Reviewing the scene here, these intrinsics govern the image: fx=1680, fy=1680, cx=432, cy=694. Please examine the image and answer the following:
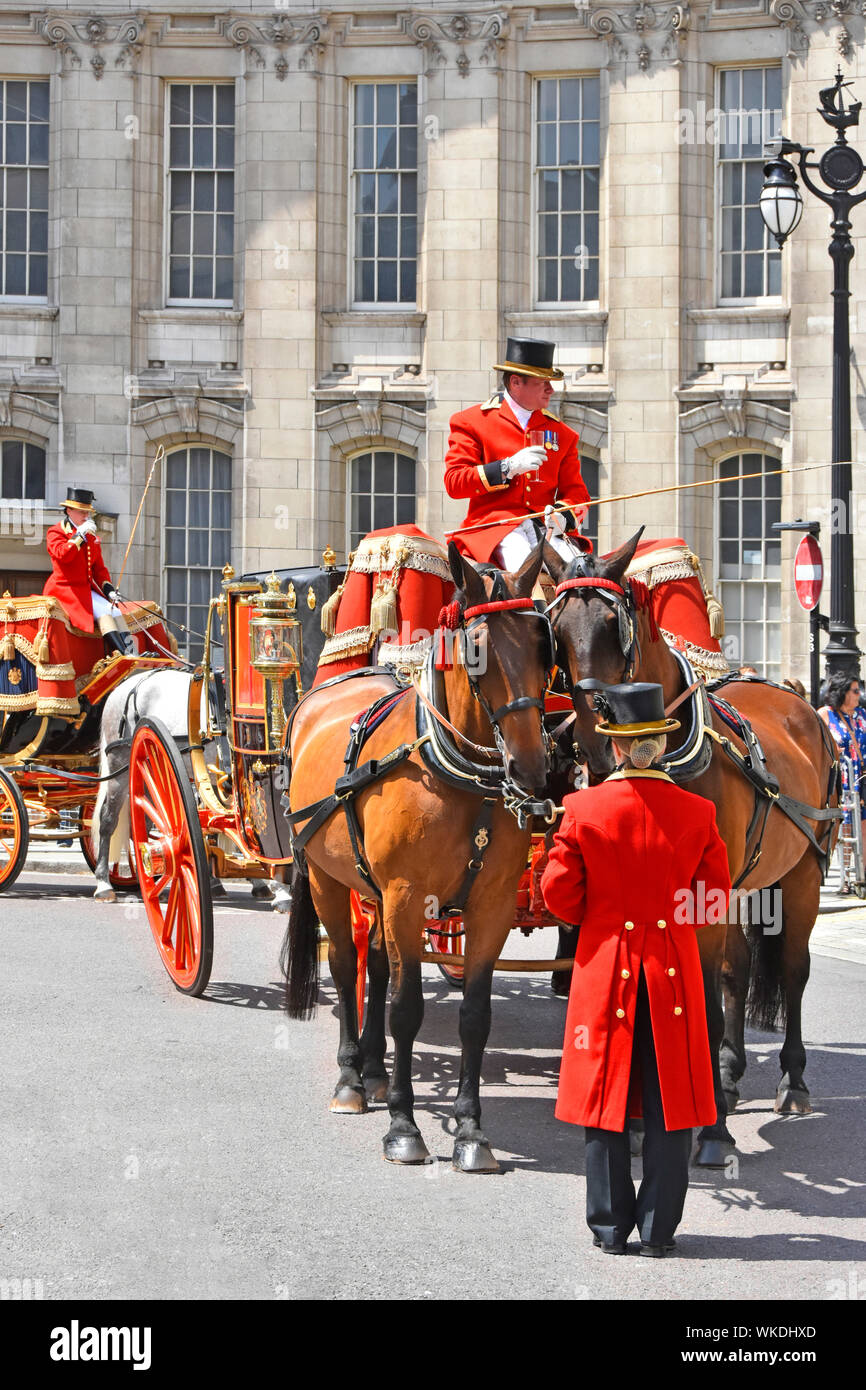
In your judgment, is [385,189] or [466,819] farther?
[385,189]

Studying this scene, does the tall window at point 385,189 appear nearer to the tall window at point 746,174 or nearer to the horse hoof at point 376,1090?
the tall window at point 746,174

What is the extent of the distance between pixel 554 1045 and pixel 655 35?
→ 1811 centimetres

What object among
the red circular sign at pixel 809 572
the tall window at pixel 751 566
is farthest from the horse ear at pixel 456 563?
the tall window at pixel 751 566

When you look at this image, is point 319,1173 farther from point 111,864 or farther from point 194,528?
point 194,528

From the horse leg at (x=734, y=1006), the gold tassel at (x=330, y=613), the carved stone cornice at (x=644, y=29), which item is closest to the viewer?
the horse leg at (x=734, y=1006)

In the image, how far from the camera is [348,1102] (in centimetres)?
734

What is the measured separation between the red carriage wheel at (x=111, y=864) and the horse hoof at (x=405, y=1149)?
24.0 ft

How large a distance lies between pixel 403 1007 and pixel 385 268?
62.0 ft

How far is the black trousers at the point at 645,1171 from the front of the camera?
17.2 ft

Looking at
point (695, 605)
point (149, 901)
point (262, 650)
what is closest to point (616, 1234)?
point (695, 605)

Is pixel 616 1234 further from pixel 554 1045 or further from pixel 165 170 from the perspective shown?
pixel 165 170

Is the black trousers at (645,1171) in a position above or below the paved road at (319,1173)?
above

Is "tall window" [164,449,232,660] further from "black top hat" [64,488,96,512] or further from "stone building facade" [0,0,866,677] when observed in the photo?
"black top hat" [64,488,96,512]

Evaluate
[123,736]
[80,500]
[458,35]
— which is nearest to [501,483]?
[123,736]
